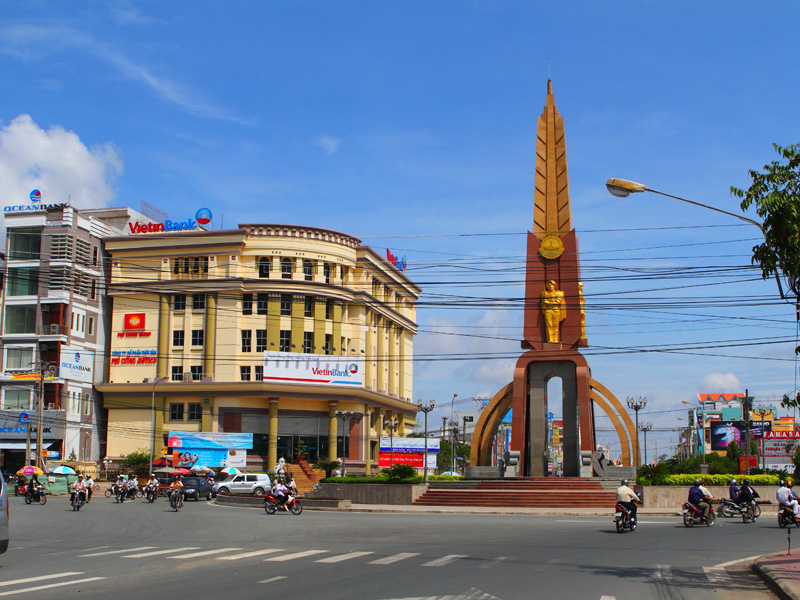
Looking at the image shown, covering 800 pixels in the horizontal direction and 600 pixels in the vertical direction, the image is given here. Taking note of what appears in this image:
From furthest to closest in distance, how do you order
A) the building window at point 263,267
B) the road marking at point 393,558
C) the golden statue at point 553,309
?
the building window at point 263,267, the golden statue at point 553,309, the road marking at point 393,558

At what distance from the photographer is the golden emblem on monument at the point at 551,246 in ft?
139

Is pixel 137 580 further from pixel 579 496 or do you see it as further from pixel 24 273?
pixel 24 273

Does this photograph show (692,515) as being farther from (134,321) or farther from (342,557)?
(134,321)

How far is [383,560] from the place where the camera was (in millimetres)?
15789

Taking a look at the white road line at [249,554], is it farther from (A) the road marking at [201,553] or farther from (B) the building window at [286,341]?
(B) the building window at [286,341]

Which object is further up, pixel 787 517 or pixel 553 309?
pixel 553 309

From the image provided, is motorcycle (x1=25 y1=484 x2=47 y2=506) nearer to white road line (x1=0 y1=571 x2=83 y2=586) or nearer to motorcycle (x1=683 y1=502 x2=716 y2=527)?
white road line (x1=0 y1=571 x2=83 y2=586)

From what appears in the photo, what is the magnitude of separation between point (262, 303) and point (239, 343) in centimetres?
397

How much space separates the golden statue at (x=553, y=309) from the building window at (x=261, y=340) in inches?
1368

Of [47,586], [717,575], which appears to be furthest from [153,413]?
[717,575]

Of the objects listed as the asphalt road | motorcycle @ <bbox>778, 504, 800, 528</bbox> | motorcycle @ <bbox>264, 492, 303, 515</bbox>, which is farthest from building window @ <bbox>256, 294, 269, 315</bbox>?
motorcycle @ <bbox>778, 504, 800, 528</bbox>

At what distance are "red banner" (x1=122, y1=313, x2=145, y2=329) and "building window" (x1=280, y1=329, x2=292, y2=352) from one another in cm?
1264

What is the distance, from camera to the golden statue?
4191 centimetres

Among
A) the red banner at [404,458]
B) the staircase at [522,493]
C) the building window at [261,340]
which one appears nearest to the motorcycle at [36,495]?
the staircase at [522,493]
